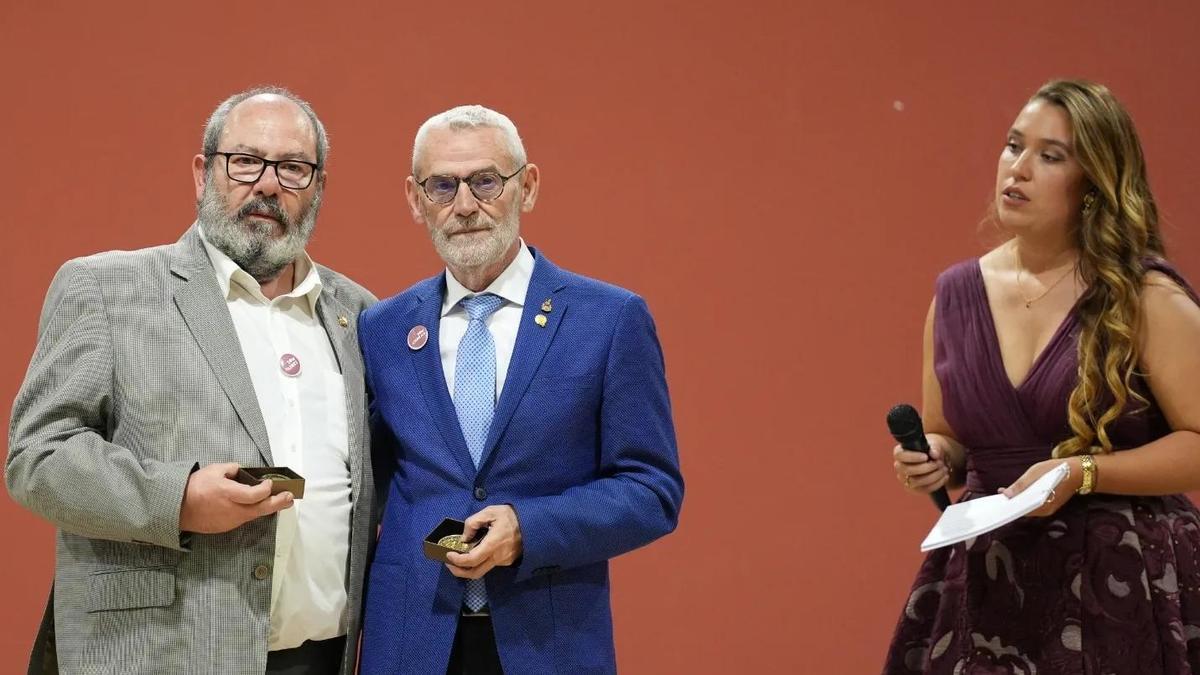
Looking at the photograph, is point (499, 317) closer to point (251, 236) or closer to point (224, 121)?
point (251, 236)

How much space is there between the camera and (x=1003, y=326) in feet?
8.18

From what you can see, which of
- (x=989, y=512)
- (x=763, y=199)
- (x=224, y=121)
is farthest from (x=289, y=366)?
(x=763, y=199)

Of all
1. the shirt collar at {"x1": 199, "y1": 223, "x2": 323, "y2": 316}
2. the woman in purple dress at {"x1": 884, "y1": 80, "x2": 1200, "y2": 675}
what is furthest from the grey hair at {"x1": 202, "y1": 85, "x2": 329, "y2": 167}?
the woman in purple dress at {"x1": 884, "y1": 80, "x2": 1200, "y2": 675}

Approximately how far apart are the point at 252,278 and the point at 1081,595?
1.65 meters

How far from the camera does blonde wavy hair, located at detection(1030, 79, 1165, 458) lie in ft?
7.59

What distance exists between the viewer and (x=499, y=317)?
96.7 inches

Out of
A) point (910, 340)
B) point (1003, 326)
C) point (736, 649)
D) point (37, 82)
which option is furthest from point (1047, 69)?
point (37, 82)

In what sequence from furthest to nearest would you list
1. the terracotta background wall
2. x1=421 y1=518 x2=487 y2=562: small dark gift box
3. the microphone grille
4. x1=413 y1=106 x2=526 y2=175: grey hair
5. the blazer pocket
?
the terracotta background wall → x1=413 y1=106 x2=526 y2=175: grey hair → the microphone grille → the blazer pocket → x1=421 y1=518 x2=487 y2=562: small dark gift box

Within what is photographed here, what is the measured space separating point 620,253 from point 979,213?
1106mm

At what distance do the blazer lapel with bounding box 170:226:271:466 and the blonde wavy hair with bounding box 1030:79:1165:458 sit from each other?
1.47 metres

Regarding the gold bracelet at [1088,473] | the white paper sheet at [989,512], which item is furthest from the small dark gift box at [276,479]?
the gold bracelet at [1088,473]

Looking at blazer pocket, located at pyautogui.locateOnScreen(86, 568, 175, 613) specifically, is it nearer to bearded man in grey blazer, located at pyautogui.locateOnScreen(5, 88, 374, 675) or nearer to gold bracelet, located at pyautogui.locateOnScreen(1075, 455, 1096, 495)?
bearded man in grey blazer, located at pyautogui.locateOnScreen(5, 88, 374, 675)

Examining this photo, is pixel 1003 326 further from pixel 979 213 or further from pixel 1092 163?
pixel 979 213

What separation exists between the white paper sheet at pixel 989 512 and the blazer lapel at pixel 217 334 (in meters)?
1.21
